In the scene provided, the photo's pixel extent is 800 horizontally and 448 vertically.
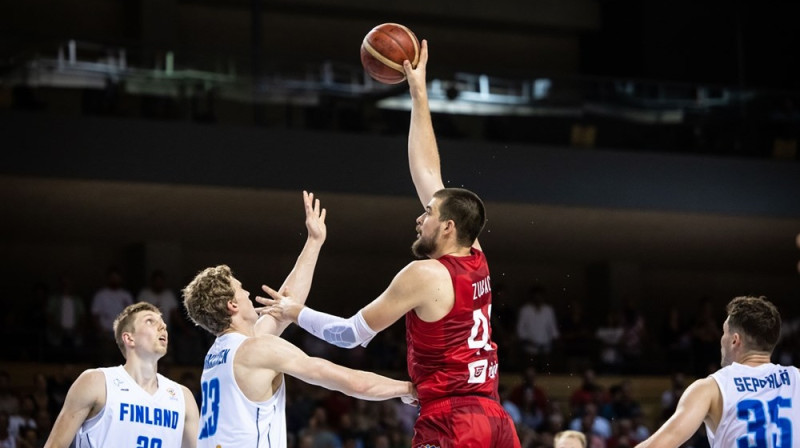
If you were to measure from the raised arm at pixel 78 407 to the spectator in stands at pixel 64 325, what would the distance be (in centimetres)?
824

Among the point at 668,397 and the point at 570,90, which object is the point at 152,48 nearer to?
the point at 570,90

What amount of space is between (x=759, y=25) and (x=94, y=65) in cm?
1435

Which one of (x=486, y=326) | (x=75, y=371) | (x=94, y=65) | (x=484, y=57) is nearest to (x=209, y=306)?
(x=486, y=326)

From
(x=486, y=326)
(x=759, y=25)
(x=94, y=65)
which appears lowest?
(x=486, y=326)

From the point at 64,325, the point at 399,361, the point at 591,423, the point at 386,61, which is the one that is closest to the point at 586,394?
the point at 591,423

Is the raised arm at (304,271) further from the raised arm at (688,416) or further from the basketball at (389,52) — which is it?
the raised arm at (688,416)

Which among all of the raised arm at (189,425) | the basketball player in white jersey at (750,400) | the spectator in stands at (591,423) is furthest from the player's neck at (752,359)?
the spectator in stands at (591,423)

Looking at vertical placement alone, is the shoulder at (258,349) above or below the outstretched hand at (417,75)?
below

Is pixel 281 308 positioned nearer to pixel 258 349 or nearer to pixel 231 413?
pixel 258 349

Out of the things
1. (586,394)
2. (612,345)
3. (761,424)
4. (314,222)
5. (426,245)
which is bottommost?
(586,394)

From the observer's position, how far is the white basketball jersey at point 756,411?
6.06 metres

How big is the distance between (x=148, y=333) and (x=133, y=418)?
1.68 ft

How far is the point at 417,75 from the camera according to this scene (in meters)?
6.61

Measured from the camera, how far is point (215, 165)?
16.6 metres
